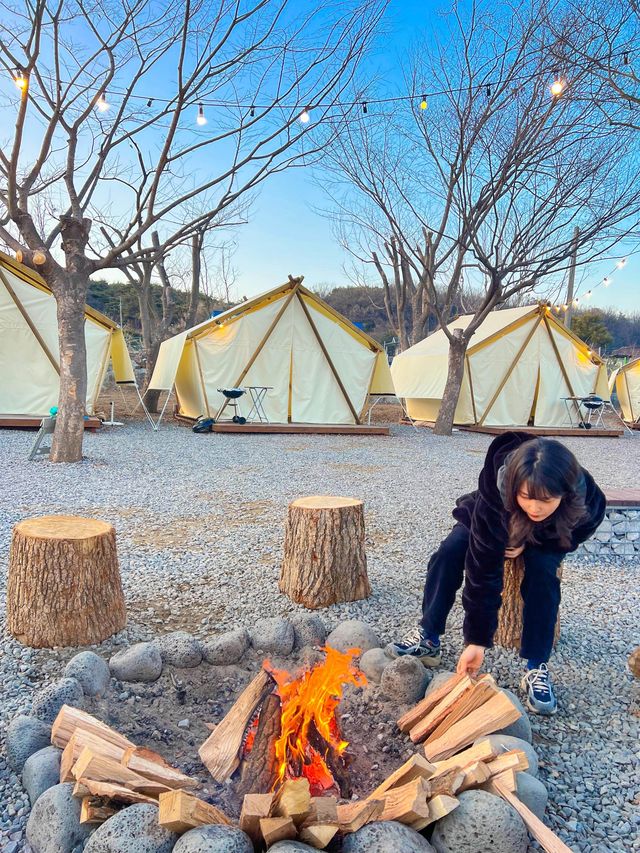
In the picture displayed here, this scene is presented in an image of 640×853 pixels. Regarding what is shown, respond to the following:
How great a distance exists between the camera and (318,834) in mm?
1229

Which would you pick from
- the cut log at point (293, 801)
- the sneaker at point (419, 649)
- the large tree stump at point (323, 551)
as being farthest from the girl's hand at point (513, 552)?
the cut log at point (293, 801)

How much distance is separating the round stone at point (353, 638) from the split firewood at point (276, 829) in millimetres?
993

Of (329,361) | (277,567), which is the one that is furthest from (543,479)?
(329,361)

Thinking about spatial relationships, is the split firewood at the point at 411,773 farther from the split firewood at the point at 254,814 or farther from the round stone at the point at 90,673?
the round stone at the point at 90,673

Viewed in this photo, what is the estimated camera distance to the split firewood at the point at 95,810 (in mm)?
1292

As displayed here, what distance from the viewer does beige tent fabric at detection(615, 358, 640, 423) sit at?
13.6 m

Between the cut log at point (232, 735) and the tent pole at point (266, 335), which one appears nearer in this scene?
the cut log at point (232, 735)

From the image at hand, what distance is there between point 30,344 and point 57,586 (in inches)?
327

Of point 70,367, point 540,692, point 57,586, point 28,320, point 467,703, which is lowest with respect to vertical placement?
point 540,692

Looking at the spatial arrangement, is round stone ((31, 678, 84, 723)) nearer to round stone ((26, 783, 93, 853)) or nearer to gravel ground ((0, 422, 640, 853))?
gravel ground ((0, 422, 640, 853))

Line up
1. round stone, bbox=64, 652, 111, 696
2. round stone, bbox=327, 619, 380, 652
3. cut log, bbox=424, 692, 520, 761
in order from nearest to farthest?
cut log, bbox=424, 692, 520, 761, round stone, bbox=64, 652, 111, 696, round stone, bbox=327, 619, 380, 652

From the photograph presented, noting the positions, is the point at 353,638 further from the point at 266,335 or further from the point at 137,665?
the point at 266,335

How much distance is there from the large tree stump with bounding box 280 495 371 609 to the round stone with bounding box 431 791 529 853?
59.8 inches

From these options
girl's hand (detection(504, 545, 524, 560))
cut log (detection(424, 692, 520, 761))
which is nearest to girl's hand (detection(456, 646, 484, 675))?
cut log (detection(424, 692, 520, 761))
